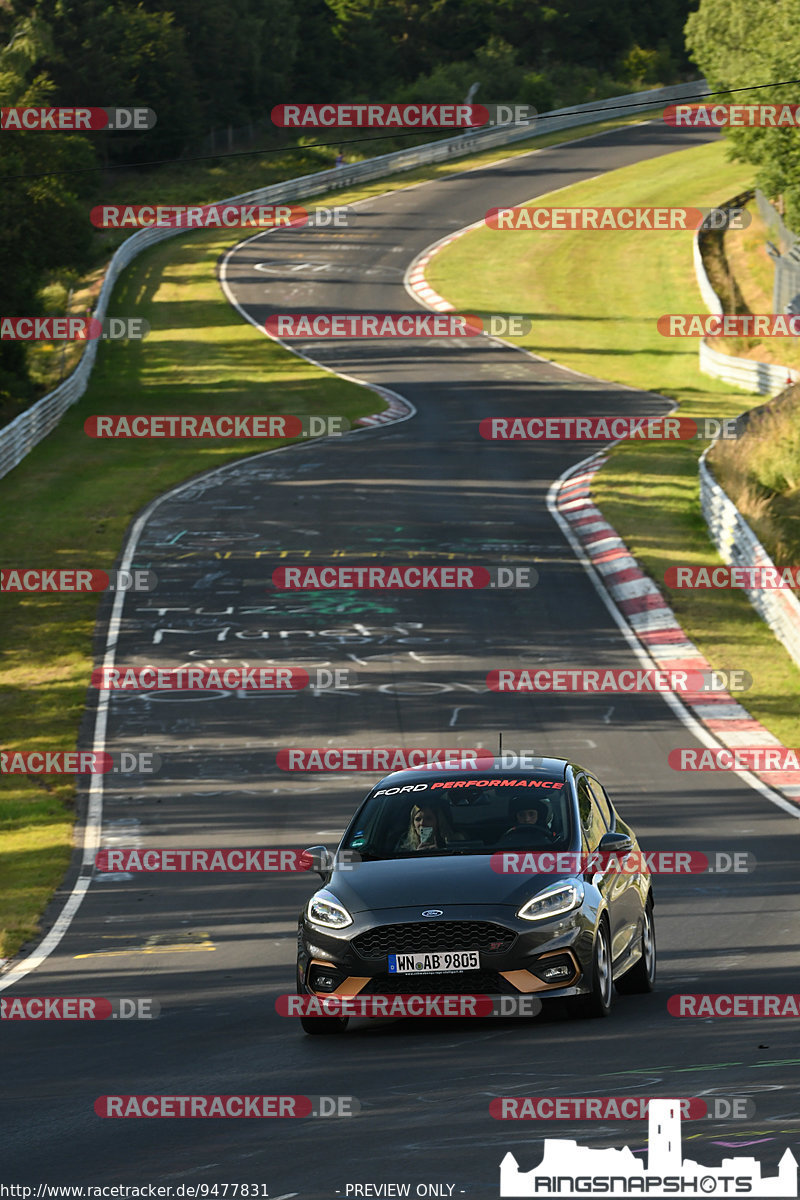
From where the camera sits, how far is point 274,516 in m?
33.2

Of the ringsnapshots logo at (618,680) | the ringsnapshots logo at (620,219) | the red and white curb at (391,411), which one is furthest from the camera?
the ringsnapshots logo at (620,219)

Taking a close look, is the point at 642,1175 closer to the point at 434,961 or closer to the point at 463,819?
the point at 434,961

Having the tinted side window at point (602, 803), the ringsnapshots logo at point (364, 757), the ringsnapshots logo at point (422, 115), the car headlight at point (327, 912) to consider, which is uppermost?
the ringsnapshots logo at point (422, 115)

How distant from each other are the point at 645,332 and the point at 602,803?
45500 millimetres

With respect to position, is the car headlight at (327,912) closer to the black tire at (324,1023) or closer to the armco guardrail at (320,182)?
the black tire at (324,1023)

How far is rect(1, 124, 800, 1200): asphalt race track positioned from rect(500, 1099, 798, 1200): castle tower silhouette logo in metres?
0.11

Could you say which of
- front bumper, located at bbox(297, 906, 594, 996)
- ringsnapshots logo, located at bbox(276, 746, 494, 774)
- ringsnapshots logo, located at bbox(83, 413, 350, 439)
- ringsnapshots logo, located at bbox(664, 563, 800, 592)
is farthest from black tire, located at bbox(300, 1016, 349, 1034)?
ringsnapshots logo, located at bbox(83, 413, 350, 439)

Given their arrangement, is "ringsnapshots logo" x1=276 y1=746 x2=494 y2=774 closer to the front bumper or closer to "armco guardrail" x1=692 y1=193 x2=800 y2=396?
the front bumper

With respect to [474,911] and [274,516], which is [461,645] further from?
[474,911]

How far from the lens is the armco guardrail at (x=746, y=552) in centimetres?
2412

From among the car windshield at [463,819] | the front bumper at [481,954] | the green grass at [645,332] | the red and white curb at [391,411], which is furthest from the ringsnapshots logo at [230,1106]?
the red and white curb at [391,411]

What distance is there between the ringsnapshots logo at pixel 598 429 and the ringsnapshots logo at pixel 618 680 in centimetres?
1714

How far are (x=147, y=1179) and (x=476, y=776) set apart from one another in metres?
4.20

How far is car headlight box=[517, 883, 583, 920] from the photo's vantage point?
9.22m
